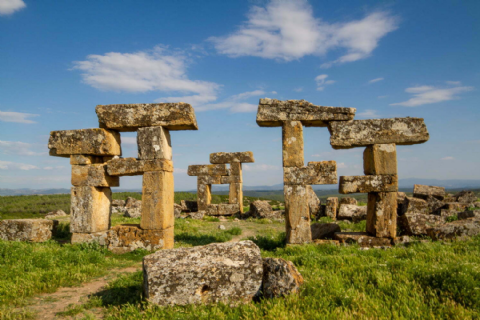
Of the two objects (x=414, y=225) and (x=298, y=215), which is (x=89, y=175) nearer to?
(x=298, y=215)

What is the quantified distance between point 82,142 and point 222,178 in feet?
36.9

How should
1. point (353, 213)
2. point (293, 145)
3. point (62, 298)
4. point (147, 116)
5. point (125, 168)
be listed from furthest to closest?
point (353, 213) < point (125, 168) < point (147, 116) < point (293, 145) < point (62, 298)

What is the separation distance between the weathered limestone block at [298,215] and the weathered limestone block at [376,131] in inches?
67.3

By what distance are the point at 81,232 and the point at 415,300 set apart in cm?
866

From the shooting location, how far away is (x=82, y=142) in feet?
29.1

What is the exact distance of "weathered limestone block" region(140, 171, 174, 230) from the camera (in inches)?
329

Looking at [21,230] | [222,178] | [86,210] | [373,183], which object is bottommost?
[21,230]

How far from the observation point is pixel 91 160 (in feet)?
30.1

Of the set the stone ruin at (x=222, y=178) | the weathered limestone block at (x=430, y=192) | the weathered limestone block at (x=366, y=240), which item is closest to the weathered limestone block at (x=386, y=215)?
the weathered limestone block at (x=366, y=240)

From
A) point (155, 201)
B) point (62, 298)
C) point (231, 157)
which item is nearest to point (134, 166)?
point (155, 201)

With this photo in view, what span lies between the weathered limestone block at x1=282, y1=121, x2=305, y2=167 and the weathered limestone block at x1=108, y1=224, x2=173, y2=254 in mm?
4099

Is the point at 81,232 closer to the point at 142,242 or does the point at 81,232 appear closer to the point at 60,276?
the point at 142,242

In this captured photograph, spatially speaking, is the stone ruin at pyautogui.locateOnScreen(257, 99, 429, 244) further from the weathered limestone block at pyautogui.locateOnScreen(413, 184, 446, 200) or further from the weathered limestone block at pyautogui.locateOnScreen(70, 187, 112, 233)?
the weathered limestone block at pyautogui.locateOnScreen(413, 184, 446, 200)

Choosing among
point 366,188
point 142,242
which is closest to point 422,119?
point 366,188
